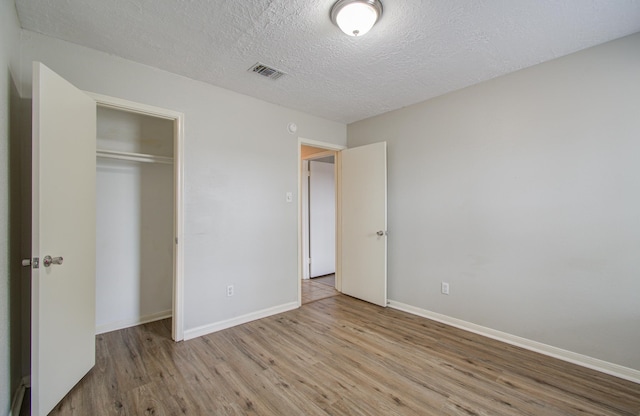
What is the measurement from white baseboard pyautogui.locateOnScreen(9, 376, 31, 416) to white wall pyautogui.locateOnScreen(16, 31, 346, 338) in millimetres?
1048

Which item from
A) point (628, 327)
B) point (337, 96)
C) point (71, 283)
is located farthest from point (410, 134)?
point (71, 283)

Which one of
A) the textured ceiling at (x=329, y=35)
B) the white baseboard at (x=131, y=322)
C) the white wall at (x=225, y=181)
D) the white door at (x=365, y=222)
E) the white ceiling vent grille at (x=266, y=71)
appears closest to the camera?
the textured ceiling at (x=329, y=35)

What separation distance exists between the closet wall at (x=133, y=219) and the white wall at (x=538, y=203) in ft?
9.46

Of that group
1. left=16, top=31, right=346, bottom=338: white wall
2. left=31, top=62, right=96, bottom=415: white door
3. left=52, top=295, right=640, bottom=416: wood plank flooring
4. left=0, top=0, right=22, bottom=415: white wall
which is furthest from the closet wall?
left=0, top=0, right=22, bottom=415: white wall

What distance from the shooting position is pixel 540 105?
2373mm

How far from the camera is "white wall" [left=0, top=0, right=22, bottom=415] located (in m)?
1.46

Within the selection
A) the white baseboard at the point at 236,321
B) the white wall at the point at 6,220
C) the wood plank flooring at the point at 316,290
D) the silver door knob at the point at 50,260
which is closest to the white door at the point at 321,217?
the wood plank flooring at the point at 316,290

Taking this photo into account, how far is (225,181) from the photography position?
2.89 m

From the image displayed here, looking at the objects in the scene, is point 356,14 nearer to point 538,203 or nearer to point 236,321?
point 538,203

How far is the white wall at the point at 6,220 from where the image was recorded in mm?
1456

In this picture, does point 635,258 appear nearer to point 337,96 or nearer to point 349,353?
point 349,353

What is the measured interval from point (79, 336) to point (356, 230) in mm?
2971

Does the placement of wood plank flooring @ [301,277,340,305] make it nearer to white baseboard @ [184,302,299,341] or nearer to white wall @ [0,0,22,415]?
white baseboard @ [184,302,299,341]

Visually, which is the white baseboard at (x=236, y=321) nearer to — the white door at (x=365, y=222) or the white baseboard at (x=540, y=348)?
the white door at (x=365, y=222)
